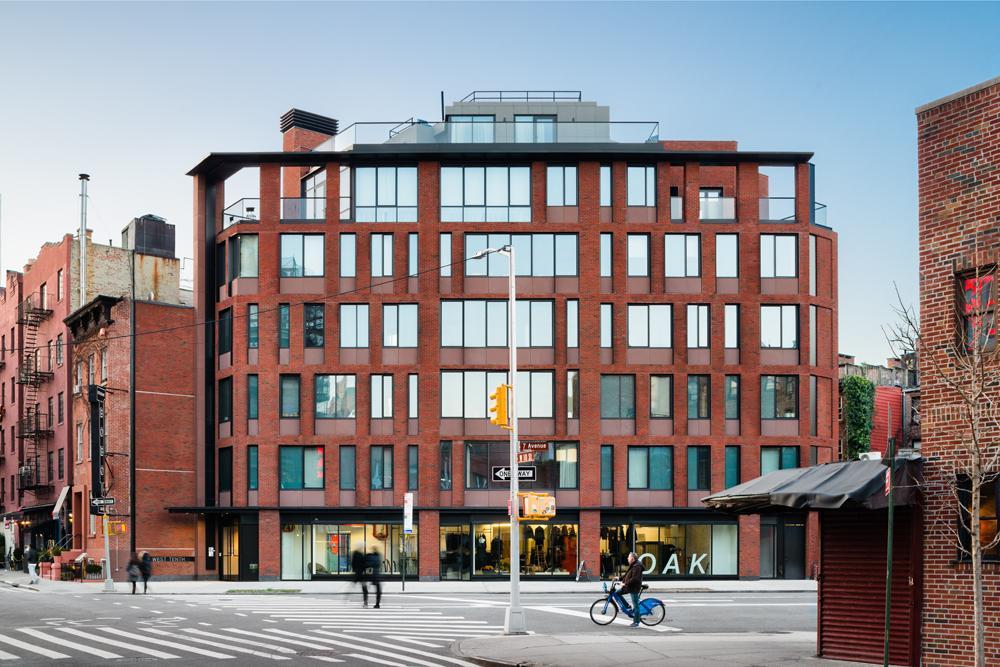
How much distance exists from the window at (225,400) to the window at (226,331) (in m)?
1.51

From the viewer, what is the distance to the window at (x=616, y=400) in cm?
5394

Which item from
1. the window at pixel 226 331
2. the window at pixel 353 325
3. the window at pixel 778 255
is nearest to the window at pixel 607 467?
the window at pixel 778 255

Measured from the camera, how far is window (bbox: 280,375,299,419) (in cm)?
5403

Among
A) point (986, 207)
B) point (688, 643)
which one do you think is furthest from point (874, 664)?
point (986, 207)

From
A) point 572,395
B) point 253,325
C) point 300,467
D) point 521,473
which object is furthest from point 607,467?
point 521,473

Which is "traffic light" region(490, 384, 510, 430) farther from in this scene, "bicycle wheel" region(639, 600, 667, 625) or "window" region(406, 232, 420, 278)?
"window" region(406, 232, 420, 278)

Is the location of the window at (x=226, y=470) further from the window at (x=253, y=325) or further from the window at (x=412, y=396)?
the window at (x=412, y=396)

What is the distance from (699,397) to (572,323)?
6.94 meters

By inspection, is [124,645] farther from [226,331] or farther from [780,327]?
[780,327]

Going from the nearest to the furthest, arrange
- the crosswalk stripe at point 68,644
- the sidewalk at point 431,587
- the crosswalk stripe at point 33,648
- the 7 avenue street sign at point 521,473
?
the crosswalk stripe at point 33,648, the crosswalk stripe at point 68,644, the 7 avenue street sign at point 521,473, the sidewalk at point 431,587

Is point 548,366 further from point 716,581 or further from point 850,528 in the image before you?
point 850,528

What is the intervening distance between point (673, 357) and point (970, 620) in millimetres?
36780

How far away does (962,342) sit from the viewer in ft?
56.8

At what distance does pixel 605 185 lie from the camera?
54.7m
